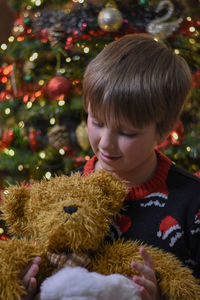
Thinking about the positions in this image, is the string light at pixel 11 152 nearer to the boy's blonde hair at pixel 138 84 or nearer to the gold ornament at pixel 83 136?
the gold ornament at pixel 83 136

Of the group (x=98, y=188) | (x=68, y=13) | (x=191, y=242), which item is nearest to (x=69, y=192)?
(x=98, y=188)

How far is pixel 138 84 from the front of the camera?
719 millimetres

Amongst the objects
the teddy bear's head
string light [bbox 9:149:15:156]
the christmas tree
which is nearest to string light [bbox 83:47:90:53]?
the christmas tree

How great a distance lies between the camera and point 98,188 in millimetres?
700

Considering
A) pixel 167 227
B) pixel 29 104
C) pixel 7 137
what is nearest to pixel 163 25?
pixel 29 104

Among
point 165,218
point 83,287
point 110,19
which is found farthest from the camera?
point 110,19

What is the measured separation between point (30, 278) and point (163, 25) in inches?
56.9

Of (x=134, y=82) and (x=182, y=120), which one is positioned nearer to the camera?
(x=134, y=82)

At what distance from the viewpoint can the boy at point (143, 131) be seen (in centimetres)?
72

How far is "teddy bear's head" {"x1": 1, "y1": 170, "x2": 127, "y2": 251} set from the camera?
616 millimetres

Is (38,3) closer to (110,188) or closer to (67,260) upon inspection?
(110,188)

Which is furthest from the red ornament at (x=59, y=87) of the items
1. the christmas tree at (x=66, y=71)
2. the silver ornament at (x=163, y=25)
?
the silver ornament at (x=163, y=25)

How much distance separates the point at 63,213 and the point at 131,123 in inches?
8.7

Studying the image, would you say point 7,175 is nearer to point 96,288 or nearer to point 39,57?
point 39,57
